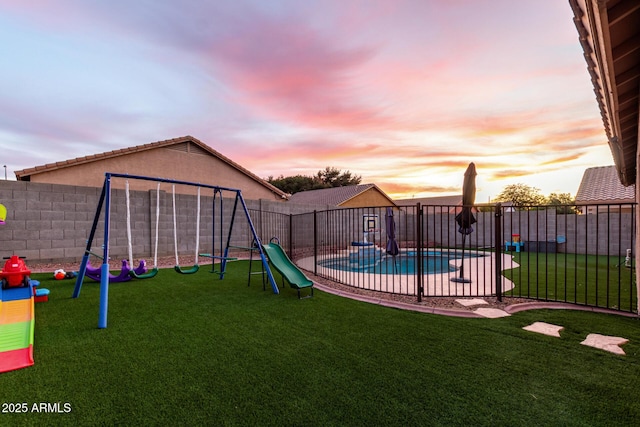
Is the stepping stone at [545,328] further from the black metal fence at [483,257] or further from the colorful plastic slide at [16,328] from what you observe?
the colorful plastic slide at [16,328]

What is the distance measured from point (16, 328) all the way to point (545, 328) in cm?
562

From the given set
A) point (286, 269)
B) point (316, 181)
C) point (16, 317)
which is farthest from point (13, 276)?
point (316, 181)

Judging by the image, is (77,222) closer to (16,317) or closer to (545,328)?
(16,317)

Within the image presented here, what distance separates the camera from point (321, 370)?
88.4 inches

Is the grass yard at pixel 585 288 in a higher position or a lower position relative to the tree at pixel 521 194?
lower

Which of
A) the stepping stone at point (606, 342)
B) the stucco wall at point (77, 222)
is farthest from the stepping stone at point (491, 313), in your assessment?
the stucco wall at point (77, 222)

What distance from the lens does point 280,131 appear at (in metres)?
11.4

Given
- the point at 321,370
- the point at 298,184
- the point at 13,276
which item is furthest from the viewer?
the point at 298,184

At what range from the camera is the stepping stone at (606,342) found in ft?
8.61

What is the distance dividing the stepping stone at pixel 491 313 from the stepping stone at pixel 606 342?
2.80 ft

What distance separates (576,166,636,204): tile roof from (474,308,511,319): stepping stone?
14.5 meters

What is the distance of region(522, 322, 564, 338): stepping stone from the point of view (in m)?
3.04

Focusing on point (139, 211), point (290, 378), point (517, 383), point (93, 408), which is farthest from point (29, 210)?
point (517, 383)

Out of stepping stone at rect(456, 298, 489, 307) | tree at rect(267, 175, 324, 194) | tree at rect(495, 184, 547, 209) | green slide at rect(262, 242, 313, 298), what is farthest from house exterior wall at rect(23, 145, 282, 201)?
tree at rect(495, 184, 547, 209)
